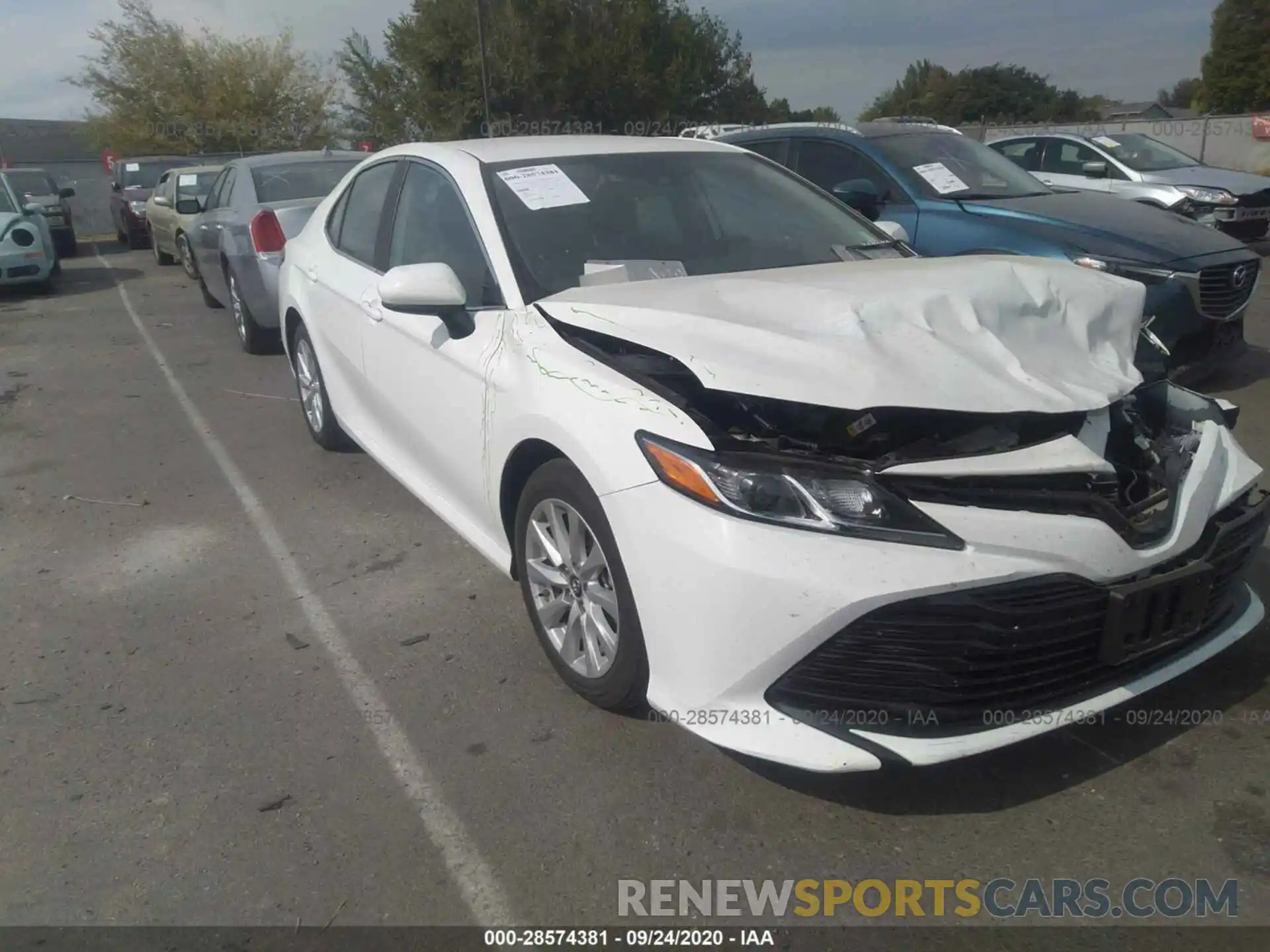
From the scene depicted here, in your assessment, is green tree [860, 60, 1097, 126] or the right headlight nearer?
the right headlight

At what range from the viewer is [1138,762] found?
8.89ft

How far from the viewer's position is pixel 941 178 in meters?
6.78

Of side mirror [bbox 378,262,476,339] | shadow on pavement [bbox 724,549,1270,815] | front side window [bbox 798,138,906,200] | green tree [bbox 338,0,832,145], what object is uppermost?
green tree [bbox 338,0,832,145]

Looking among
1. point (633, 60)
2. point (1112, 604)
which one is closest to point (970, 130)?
point (633, 60)

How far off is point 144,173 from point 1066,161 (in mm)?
15931

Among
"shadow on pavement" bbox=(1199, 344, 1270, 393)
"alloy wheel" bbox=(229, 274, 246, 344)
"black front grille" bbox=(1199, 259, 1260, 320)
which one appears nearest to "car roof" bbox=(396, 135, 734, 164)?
"black front grille" bbox=(1199, 259, 1260, 320)

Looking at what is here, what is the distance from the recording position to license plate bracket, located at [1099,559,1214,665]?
240cm

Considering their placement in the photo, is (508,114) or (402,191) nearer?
(402,191)

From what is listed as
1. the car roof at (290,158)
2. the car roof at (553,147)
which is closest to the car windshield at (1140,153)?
the car roof at (290,158)

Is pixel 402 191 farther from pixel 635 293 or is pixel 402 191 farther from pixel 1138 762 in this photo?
pixel 1138 762

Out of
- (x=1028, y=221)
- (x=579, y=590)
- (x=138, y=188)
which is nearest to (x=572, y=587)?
(x=579, y=590)

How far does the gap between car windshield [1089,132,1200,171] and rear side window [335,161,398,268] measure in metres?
10.1

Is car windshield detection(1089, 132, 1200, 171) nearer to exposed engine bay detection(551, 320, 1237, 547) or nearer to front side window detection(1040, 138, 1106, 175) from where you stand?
front side window detection(1040, 138, 1106, 175)

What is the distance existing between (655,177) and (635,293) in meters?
0.96
